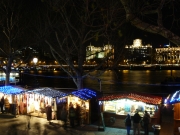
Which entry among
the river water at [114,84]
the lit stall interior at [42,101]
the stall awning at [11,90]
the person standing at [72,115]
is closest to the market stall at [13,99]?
the stall awning at [11,90]

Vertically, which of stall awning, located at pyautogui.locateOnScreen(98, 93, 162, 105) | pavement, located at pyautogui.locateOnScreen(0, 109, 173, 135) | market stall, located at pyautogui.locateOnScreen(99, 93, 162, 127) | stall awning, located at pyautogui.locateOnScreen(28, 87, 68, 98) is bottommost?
pavement, located at pyautogui.locateOnScreen(0, 109, 173, 135)

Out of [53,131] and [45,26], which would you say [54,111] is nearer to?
[53,131]

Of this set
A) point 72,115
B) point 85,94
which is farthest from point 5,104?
point 85,94

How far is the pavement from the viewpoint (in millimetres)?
16109

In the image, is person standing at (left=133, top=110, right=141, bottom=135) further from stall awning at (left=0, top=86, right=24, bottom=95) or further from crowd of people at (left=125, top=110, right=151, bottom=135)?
stall awning at (left=0, top=86, right=24, bottom=95)

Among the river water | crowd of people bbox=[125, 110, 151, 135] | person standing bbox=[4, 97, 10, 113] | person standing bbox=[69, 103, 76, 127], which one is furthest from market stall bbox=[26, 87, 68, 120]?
crowd of people bbox=[125, 110, 151, 135]

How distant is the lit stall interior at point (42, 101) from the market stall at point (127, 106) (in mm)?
3040

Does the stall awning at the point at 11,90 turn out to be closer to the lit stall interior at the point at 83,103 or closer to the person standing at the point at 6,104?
the person standing at the point at 6,104

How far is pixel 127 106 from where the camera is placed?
56.3ft

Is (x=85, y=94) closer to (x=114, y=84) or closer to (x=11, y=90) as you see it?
(x=11, y=90)

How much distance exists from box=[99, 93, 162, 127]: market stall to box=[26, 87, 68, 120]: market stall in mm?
3037

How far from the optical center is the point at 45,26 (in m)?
24.8

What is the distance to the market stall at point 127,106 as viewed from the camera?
1648 centimetres

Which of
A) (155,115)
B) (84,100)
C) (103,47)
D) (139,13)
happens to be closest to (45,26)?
(103,47)
